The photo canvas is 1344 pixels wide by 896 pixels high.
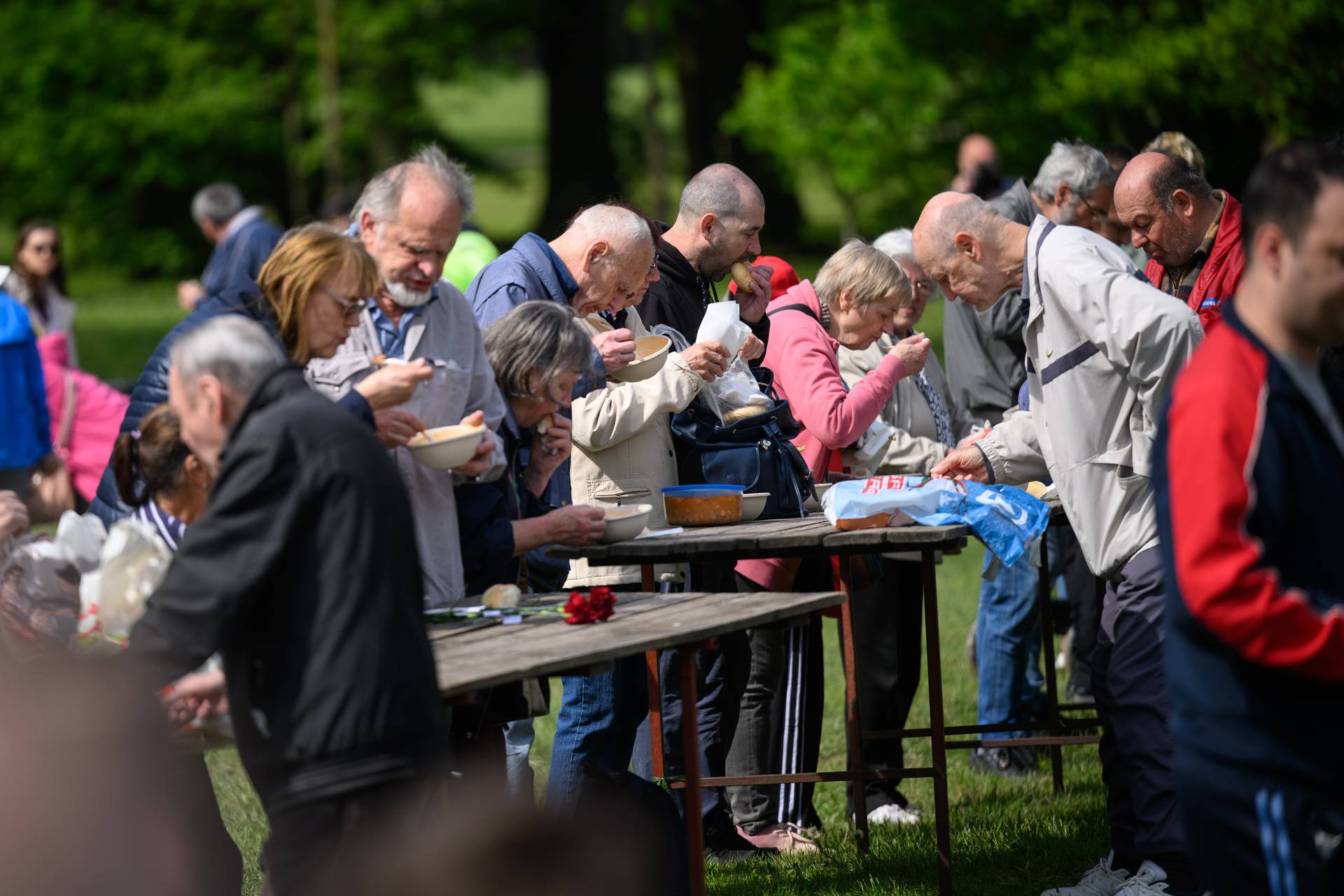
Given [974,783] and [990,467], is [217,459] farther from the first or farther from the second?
[974,783]

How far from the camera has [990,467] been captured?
4.76m

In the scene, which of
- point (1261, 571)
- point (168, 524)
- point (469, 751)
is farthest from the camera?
point (469, 751)

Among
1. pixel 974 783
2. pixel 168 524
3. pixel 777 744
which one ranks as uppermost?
pixel 168 524

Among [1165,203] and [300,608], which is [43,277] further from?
[300,608]

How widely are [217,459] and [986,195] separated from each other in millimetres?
6946

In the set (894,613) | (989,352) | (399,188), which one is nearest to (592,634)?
(399,188)

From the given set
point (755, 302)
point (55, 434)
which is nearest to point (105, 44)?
point (55, 434)

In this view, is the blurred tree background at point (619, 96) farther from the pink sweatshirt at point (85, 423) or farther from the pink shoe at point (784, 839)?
the pink sweatshirt at point (85, 423)

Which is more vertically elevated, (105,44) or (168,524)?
(105,44)

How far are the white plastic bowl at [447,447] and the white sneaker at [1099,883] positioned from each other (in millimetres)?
2047

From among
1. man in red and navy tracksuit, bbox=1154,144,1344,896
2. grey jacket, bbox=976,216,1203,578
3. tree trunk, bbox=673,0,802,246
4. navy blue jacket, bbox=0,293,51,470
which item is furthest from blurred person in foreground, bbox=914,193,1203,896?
tree trunk, bbox=673,0,802,246

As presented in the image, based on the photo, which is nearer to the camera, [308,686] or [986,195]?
[308,686]

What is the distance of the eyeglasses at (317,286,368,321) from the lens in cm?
343

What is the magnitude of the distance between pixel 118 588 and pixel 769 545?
1.60 m
